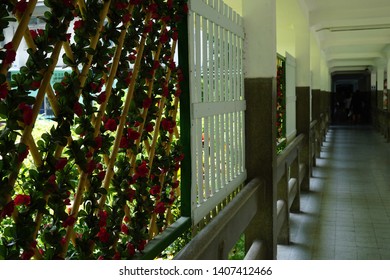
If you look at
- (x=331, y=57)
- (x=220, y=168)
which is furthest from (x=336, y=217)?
(x=331, y=57)

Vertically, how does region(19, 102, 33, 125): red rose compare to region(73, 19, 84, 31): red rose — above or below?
below

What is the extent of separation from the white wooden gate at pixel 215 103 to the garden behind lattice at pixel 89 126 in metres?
0.15

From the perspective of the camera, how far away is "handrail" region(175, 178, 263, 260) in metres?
1.89

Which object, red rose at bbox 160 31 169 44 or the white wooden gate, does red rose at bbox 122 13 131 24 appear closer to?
red rose at bbox 160 31 169 44

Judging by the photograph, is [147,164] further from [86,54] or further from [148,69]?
[86,54]

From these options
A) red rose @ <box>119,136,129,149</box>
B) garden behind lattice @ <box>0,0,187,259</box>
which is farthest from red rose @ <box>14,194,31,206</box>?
red rose @ <box>119,136,129,149</box>

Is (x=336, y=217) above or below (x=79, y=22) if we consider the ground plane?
below

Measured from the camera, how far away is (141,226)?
176cm

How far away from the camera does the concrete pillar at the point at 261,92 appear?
10.4 ft

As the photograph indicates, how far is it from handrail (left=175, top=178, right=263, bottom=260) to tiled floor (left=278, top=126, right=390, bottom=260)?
151 cm

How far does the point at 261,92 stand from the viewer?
126 inches

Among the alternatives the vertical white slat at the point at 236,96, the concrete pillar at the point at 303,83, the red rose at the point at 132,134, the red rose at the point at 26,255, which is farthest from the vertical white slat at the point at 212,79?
the concrete pillar at the point at 303,83

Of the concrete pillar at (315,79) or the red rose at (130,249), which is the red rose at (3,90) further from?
the concrete pillar at (315,79)

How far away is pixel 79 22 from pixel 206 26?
110cm
